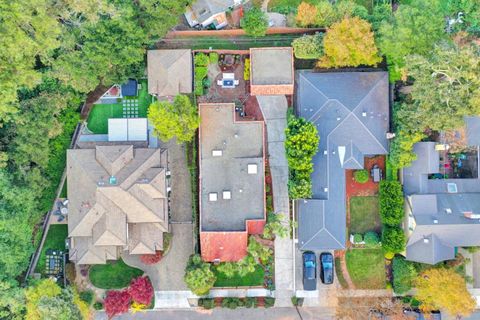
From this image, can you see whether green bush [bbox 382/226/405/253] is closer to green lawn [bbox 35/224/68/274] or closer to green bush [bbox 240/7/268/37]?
green bush [bbox 240/7/268/37]

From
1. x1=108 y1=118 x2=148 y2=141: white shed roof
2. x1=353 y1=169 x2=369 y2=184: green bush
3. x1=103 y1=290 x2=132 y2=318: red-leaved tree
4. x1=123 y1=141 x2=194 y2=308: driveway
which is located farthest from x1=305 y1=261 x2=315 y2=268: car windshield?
x1=108 y1=118 x2=148 y2=141: white shed roof

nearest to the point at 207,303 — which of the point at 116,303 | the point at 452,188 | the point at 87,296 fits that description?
the point at 116,303

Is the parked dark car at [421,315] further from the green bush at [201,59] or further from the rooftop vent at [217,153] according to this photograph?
the green bush at [201,59]

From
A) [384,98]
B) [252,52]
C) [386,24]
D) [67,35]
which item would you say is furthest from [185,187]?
[386,24]

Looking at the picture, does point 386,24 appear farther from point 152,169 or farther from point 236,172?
point 152,169

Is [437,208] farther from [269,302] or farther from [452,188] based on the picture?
[269,302]
